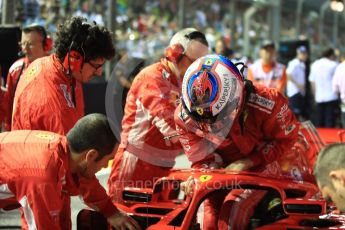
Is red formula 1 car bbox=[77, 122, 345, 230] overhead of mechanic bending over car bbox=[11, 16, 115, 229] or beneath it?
beneath

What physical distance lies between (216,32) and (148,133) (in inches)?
652

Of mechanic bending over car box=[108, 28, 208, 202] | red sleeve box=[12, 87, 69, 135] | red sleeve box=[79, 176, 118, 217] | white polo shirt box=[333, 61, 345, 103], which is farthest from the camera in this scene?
white polo shirt box=[333, 61, 345, 103]

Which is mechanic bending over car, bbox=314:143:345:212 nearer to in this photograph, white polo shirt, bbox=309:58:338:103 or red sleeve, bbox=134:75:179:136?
red sleeve, bbox=134:75:179:136

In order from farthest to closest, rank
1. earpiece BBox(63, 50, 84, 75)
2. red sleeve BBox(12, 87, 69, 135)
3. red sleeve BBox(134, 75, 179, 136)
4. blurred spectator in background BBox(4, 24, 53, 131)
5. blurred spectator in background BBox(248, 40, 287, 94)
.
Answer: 1. blurred spectator in background BBox(248, 40, 287, 94)
2. blurred spectator in background BBox(4, 24, 53, 131)
3. red sleeve BBox(134, 75, 179, 136)
4. earpiece BBox(63, 50, 84, 75)
5. red sleeve BBox(12, 87, 69, 135)

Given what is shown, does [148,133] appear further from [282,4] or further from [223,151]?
[282,4]

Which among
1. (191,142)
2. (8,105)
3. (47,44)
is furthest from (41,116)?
(47,44)

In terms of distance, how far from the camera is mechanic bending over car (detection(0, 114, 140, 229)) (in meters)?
4.17

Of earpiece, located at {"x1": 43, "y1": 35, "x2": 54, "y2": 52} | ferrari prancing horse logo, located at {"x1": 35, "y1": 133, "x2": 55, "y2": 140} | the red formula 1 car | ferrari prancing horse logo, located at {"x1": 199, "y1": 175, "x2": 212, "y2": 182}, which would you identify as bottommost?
the red formula 1 car

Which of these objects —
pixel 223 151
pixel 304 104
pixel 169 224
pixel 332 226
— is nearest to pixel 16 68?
pixel 223 151

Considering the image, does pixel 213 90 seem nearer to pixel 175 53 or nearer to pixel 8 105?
pixel 175 53

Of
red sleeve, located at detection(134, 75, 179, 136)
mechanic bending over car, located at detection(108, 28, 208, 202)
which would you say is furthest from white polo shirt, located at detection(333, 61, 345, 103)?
red sleeve, located at detection(134, 75, 179, 136)

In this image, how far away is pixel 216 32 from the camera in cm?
2245

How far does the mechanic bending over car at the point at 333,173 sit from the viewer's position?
3.57 m

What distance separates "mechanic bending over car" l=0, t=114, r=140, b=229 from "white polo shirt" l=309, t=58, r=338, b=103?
12.5 metres
